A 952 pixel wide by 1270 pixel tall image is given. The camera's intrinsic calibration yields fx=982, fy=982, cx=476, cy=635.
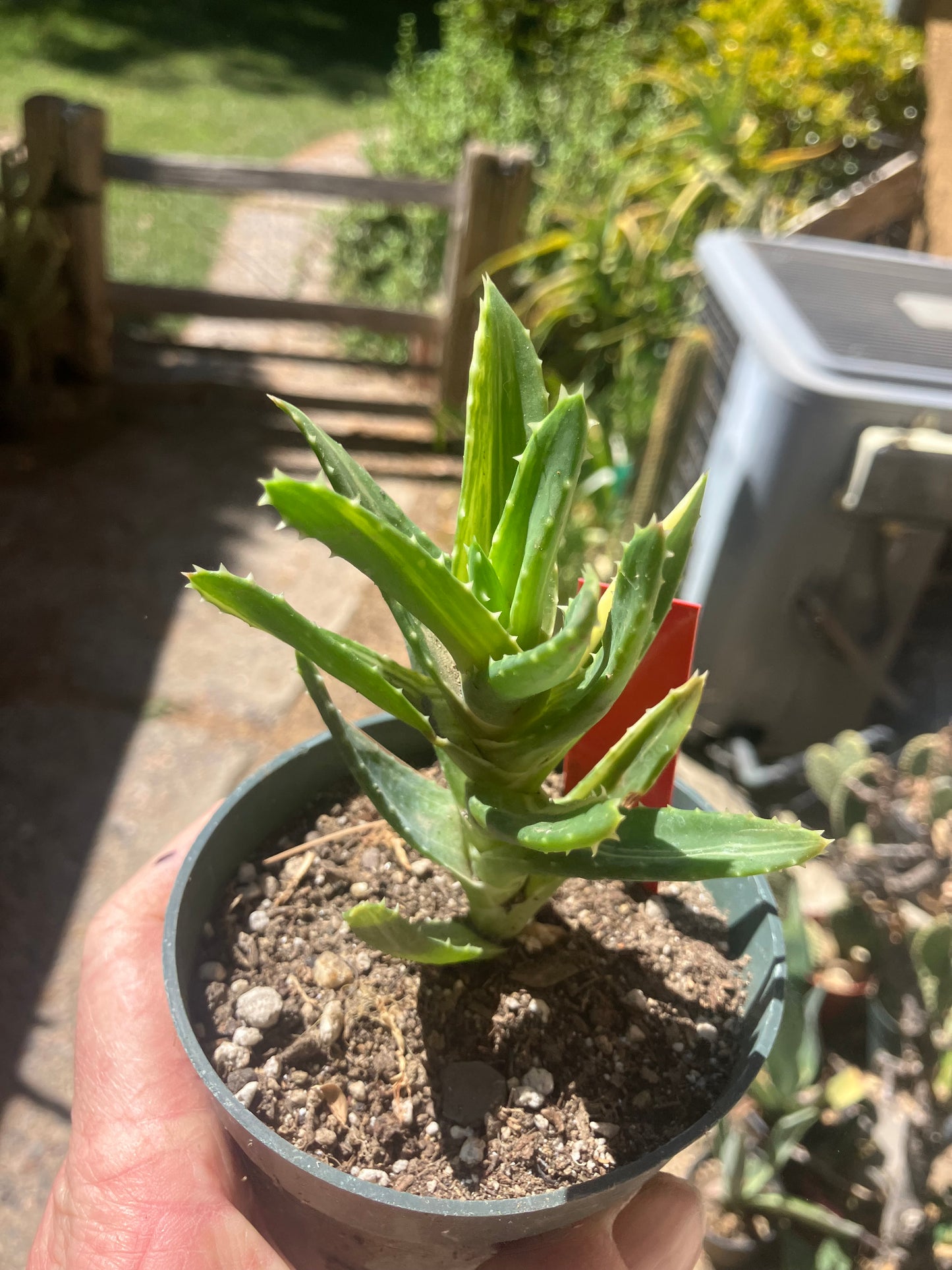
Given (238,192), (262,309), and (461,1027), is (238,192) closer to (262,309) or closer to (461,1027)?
(262,309)

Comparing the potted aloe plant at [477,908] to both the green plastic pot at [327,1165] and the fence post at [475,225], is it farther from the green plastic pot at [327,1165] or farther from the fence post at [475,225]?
the fence post at [475,225]

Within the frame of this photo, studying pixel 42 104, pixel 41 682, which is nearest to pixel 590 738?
pixel 41 682

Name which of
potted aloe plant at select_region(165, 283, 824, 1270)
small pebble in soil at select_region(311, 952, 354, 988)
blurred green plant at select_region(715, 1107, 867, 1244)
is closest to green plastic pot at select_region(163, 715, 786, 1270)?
potted aloe plant at select_region(165, 283, 824, 1270)

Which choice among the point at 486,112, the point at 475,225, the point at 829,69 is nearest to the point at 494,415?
the point at 475,225

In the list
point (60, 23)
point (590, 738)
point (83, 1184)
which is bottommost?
point (83, 1184)

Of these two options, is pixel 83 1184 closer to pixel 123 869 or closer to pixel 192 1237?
pixel 192 1237

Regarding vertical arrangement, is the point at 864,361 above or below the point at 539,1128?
above

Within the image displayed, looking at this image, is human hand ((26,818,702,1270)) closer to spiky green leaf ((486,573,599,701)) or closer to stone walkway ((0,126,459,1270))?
spiky green leaf ((486,573,599,701))
